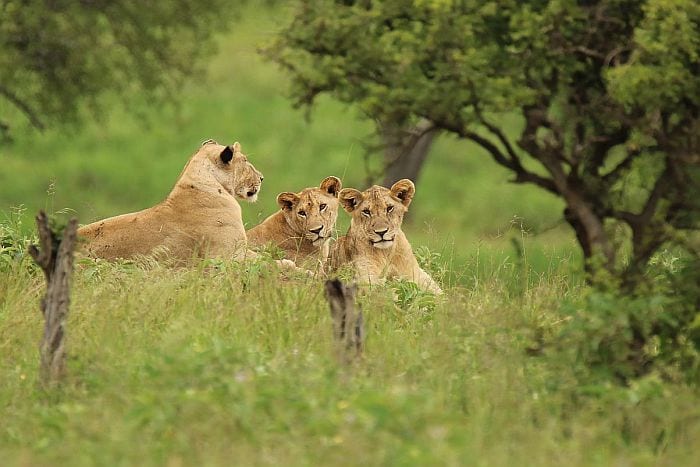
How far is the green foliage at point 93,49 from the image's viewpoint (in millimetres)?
17562

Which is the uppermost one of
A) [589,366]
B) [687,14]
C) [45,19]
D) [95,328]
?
[45,19]

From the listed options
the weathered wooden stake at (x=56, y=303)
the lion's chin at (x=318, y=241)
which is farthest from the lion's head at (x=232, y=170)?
the weathered wooden stake at (x=56, y=303)

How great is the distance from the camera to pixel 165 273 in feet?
30.8

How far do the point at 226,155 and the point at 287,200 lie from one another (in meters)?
0.65

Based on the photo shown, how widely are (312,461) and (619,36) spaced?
3713 millimetres

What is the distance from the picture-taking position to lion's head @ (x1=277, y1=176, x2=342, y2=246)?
412 inches

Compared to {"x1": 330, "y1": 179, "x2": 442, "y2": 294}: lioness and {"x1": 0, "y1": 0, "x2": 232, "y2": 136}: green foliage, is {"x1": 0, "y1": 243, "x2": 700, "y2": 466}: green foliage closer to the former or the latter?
{"x1": 330, "y1": 179, "x2": 442, "y2": 294}: lioness

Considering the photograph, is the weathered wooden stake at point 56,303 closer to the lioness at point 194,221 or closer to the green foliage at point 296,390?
the green foliage at point 296,390

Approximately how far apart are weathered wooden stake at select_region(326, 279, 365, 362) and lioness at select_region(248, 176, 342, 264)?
9.56 ft

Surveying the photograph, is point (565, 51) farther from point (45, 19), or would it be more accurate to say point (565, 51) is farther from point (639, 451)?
point (45, 19)

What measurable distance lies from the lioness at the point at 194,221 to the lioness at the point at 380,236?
2.51ft

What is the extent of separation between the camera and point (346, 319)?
7363mm

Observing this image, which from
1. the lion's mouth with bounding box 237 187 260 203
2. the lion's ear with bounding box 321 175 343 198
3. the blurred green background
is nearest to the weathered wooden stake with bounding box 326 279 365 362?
the lion's ear with bounding box 321 175 343 198

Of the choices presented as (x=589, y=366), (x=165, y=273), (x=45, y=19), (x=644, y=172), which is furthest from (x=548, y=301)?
(x=45, y=19)
